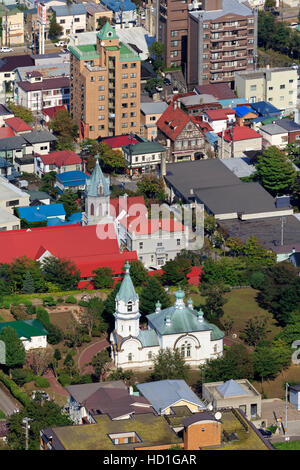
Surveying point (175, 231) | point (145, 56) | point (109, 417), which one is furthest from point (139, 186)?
point (109, 417)

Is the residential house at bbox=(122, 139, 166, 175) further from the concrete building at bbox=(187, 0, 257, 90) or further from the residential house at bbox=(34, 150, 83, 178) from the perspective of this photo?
the concrete building at bbox=(187, 0, 257, 90)

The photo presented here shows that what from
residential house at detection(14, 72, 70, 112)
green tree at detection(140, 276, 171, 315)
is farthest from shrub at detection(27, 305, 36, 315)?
residential house at detection(14, 72, 70, 112)

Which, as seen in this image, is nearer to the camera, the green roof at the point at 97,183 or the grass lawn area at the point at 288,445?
the grass lawn area at the point at 288,445

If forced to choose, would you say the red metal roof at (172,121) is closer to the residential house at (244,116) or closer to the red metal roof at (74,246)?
the residential house at (244,116)

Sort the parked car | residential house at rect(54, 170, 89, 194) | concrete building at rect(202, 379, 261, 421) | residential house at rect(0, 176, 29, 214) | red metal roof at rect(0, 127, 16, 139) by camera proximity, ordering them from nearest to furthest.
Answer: the parked car, concrete building at rect(202, 379, 261, 421), residential house at rect(0, 176, 29, 214), residential house at rect(54, 170, 89, 194), red metal roof at rect(0, 127, 16, 139)

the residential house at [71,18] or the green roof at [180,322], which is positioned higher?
the residential house at [71,18]

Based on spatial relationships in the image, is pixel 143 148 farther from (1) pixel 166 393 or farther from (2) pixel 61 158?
(1) pixel 166 393

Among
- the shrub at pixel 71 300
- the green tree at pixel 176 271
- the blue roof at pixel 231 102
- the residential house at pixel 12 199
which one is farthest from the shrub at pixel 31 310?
Result: the blue roof at pixel 231 102
